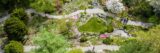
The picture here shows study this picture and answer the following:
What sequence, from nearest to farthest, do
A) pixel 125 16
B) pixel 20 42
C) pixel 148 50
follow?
pixel 148 50 → pixel 20 42 → pixel 125 16

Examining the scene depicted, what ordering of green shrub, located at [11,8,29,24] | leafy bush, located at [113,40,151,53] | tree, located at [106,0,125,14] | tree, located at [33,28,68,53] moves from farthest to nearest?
tree, located at [106,0,125,14] → green shrub, located at [11,8,29,24] → tree, located at [33,28,68,53] → leafy bush, located at [113,40,151,53]

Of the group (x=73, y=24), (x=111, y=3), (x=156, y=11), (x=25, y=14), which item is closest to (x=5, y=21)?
(x=25, y=14)

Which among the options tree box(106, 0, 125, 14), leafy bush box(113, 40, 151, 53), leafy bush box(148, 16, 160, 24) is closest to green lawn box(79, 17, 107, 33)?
tree box(106, 0, 125, 14)

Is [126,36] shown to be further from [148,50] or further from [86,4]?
[148,50]

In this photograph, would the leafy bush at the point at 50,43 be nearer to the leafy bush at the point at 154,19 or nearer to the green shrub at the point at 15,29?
the green shrub at the point at 15,29

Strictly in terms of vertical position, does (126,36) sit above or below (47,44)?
below

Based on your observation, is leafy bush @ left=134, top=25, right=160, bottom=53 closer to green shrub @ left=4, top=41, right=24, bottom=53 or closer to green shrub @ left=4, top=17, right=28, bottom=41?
green shrub @ left=4, top=41, right=24, bottom=53

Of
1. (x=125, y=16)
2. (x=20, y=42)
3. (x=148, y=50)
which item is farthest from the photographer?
(x=125, y=16)

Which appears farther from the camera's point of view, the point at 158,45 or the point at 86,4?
the point at 86,4
